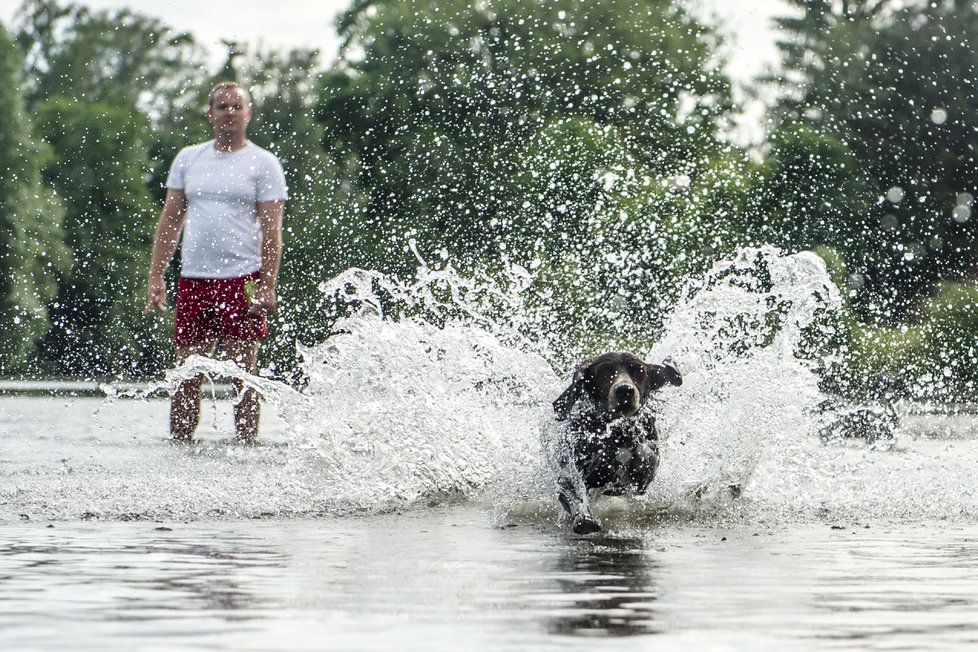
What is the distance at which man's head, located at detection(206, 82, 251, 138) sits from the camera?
38.2 ft

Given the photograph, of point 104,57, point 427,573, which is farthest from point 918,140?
point 427,573

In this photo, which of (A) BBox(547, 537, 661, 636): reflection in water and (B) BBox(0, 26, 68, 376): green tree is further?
(B) BBox(0, 26, 68, 376): green tree

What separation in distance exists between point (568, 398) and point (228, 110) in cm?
402

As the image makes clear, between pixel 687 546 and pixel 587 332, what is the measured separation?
22166 mm

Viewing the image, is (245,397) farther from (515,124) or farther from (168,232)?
(515,124)

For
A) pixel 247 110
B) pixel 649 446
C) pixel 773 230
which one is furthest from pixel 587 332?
pixel 649 446

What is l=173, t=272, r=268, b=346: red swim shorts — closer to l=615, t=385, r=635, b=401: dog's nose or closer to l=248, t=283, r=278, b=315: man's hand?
l=248, t=283, r=278, b=315: man's hand

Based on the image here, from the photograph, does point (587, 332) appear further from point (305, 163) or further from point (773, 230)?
point (305, 163)

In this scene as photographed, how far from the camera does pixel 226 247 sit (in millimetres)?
11664

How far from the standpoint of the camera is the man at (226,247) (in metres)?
11.7

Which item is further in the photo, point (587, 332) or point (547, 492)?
point (587, 332)

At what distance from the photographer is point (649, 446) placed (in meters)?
8.44

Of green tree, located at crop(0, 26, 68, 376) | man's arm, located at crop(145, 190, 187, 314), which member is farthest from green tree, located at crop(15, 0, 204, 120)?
man's arm, located at crop(145, 190, 187, 314)

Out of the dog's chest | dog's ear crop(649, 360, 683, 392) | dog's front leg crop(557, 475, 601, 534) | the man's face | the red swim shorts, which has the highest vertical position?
the man's face
